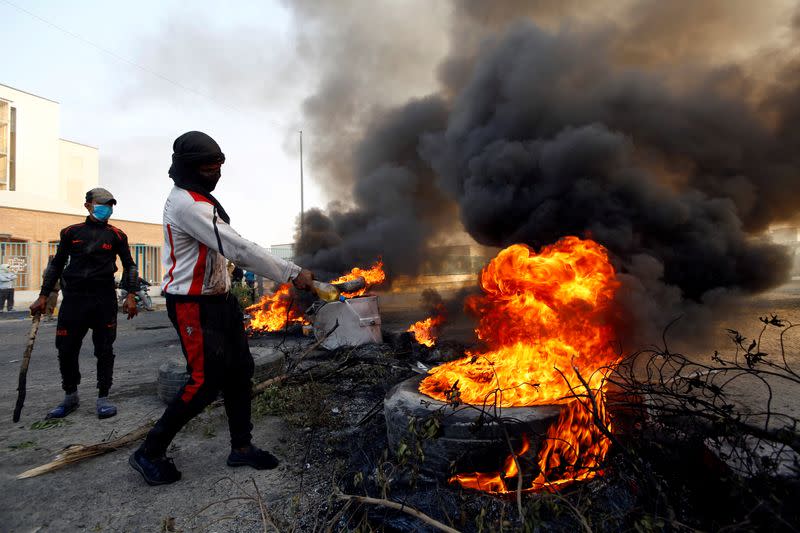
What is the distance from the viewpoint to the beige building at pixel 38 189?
19.3 metres

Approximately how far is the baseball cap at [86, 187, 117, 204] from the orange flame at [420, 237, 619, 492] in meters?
3.58

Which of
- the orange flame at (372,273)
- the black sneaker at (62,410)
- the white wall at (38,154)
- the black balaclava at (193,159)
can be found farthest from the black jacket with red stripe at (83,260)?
the white wall at (38,154)

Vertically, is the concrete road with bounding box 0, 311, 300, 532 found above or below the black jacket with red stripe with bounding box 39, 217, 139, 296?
below

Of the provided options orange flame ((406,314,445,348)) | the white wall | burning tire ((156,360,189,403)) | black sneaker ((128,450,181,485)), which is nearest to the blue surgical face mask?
burning tire ((156,360,189,403))

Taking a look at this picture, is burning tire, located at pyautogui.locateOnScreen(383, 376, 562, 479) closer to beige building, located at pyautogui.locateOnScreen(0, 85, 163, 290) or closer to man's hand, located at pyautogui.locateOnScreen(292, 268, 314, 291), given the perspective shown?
man's hand, located at pyautogui.locateOnScreen(292, 268, 314, 291)

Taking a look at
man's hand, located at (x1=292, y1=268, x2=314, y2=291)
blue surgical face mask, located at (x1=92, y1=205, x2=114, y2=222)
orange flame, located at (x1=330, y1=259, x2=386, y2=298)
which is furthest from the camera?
orange flame, located at (x1=330, y1=259, x2=386, y2=298)

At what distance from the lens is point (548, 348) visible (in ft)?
11.5

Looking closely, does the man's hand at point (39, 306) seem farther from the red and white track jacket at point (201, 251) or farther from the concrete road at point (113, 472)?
the red and white track jacket at point (201, 251)

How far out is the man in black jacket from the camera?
3951mm

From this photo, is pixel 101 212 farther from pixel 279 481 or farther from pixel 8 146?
pixel 8 146

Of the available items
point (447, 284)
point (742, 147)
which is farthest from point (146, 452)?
point (447, 284)

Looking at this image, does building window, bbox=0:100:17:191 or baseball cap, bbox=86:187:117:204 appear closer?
baseball cap, bbox=86:187:117:204

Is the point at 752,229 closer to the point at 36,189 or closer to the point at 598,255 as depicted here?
the point at 598,255

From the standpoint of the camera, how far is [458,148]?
9.70 m
